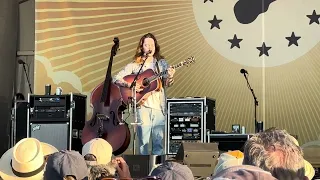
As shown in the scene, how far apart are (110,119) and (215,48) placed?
2.38 m

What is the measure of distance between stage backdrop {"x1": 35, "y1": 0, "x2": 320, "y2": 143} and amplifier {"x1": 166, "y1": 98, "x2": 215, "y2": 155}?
98 centimetres

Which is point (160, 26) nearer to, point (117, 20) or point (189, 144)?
point (117, 20)

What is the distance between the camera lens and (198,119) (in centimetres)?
797

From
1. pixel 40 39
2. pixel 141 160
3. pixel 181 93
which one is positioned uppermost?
pixel 40 39

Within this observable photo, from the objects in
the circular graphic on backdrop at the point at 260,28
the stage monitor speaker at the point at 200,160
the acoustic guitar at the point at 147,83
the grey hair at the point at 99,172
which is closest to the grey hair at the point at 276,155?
the grey hair at the point at 99,172

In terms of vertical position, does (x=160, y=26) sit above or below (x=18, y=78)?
above

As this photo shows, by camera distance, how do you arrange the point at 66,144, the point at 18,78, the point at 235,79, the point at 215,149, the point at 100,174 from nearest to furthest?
the point at 100,174
the point at 215,149
the point at 66,144
the point at 235,79
the point at 18,78

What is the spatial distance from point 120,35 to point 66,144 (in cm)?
203

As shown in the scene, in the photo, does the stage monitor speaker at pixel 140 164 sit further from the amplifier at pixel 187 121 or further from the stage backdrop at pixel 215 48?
the stage backdrop at pixel 215 48

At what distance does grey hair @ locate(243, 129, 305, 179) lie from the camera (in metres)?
1.88

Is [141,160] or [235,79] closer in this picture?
[141,160]

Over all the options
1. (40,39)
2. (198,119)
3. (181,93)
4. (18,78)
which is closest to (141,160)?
(198,119)

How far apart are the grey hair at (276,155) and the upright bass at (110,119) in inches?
206

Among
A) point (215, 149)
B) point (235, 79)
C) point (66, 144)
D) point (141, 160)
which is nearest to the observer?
point (215, 149)
